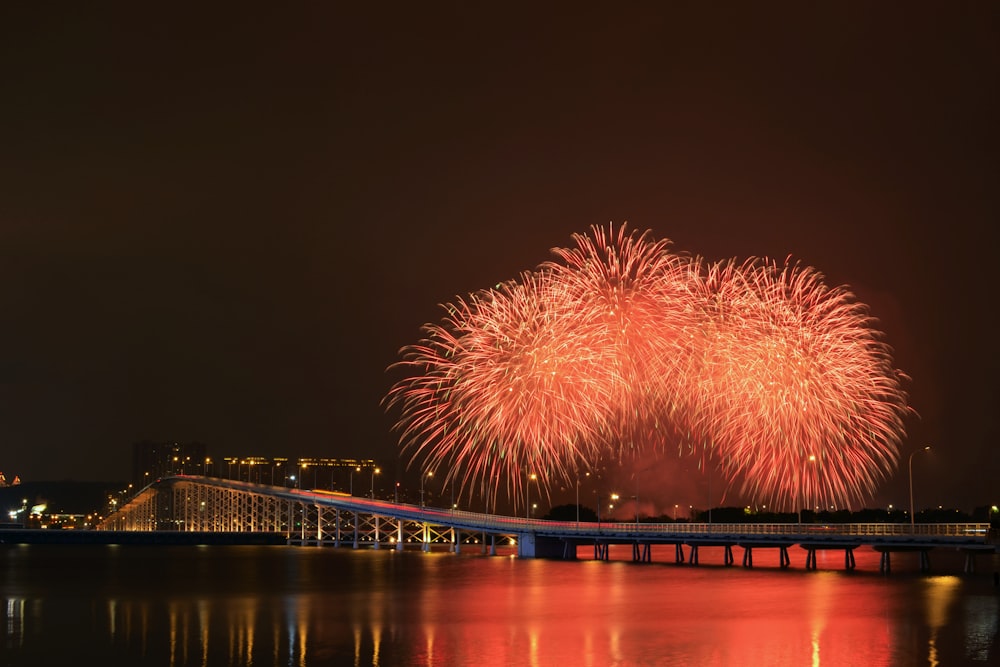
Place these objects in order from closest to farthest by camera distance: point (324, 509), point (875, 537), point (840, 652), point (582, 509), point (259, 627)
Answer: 1. point (840, 652)
2. point (259, 627)
3. point (875, 537)
4. point (582, 509)
5. point (324, 509)

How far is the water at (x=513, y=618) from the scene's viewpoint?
39.8 m

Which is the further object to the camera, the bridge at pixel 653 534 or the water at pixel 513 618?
the bridge at pixel 653 534

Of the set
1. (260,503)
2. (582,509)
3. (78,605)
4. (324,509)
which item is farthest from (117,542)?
(78,605)

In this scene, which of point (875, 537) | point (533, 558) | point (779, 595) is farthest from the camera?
point (533, 558)

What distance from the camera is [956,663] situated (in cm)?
3716

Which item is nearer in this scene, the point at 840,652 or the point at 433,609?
the point at 840,652

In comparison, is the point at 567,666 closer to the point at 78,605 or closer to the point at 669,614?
the point at 669,614

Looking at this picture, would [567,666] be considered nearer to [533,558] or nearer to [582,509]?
[533,558]

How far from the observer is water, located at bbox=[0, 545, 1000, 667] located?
3981 cm

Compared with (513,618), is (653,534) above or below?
above

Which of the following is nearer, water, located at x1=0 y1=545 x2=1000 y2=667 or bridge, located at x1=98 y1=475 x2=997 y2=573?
water, located at x1=0 y1=545 x2=1000 y2=667

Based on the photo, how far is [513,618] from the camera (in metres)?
50.9

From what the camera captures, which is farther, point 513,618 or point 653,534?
point 653,534

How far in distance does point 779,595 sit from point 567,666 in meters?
26.5
